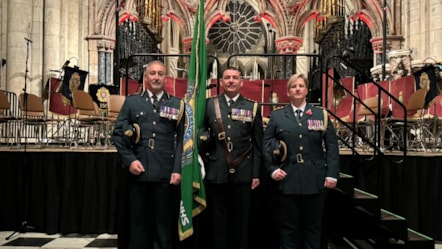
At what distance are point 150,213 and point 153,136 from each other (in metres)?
0.65

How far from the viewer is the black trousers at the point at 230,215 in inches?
157

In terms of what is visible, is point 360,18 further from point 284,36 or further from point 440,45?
point 440,45

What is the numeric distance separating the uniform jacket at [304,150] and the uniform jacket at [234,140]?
122 mm

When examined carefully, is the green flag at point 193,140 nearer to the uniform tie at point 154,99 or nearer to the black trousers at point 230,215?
the black trousers at point 230,215

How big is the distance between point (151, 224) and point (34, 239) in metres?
2.48

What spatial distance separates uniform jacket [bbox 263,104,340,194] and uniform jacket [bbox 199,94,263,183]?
12 cm

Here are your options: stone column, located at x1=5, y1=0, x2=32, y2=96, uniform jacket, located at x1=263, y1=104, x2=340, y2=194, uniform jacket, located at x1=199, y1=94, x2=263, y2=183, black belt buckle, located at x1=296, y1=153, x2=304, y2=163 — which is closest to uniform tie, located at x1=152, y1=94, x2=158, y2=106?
uniform jacket, located at x1=199, y1=94, x2=263, y2=183

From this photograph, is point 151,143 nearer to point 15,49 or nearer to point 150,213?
point 150,213

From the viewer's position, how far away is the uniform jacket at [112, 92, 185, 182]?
3939 millimetres

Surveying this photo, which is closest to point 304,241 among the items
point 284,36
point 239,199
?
point 239,199

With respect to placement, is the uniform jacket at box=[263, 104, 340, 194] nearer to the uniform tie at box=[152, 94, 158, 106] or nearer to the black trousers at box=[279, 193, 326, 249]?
the black trousers at box=[279, 193, 326, 249]

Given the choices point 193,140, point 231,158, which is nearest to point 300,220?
point 231,158

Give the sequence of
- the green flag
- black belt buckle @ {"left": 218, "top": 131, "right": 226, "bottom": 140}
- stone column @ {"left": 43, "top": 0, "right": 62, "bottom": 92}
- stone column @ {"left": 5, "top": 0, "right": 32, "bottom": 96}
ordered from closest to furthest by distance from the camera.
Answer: the green flag < black belt buckle @ {"left": 218, "top": 131, "right": 226, "bottom": 140} < stone column @ {"left": 5, "top": 0, "right": 32, "bottom": 96} < stone column @ {"left": 43, "top": 0, "right": 62, "bottom": 92}

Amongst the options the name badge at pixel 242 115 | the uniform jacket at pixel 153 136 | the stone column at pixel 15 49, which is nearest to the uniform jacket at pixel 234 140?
the name badge at pixel 242 115
